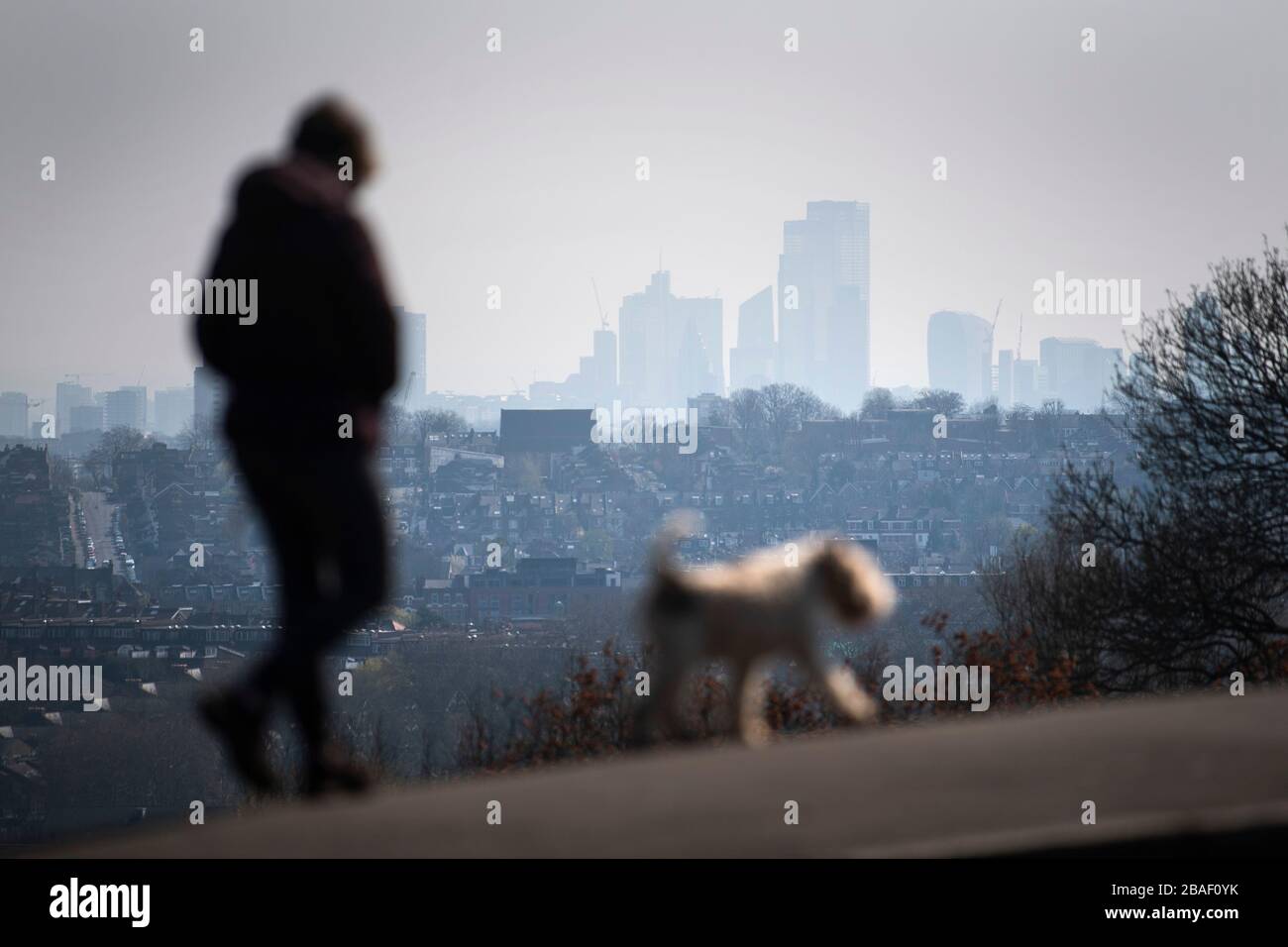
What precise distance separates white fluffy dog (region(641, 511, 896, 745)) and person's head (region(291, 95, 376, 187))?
171 cm

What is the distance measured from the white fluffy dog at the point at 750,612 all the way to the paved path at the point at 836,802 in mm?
305

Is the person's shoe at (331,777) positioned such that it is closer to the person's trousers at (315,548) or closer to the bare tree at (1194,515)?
the person's trousers at (315,548)

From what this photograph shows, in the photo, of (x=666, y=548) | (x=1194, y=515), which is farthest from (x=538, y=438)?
(x=666, y=548)

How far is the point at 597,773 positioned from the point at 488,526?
122602 millimetres

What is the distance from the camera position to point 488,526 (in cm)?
12781

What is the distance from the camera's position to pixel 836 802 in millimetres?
5242

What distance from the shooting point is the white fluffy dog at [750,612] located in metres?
6.31

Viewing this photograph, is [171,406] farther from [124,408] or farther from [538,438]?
[538,438]

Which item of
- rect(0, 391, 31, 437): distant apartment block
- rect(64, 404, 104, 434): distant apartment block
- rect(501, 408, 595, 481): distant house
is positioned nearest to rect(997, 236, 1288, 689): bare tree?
rect(501, 408, 595, 481): distant house

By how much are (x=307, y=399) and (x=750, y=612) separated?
1941 mm

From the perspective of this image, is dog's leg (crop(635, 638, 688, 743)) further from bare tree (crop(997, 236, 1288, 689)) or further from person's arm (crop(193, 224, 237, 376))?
bare tree (crop(997, 236, 1288, 689))

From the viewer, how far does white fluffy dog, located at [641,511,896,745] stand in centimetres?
631
